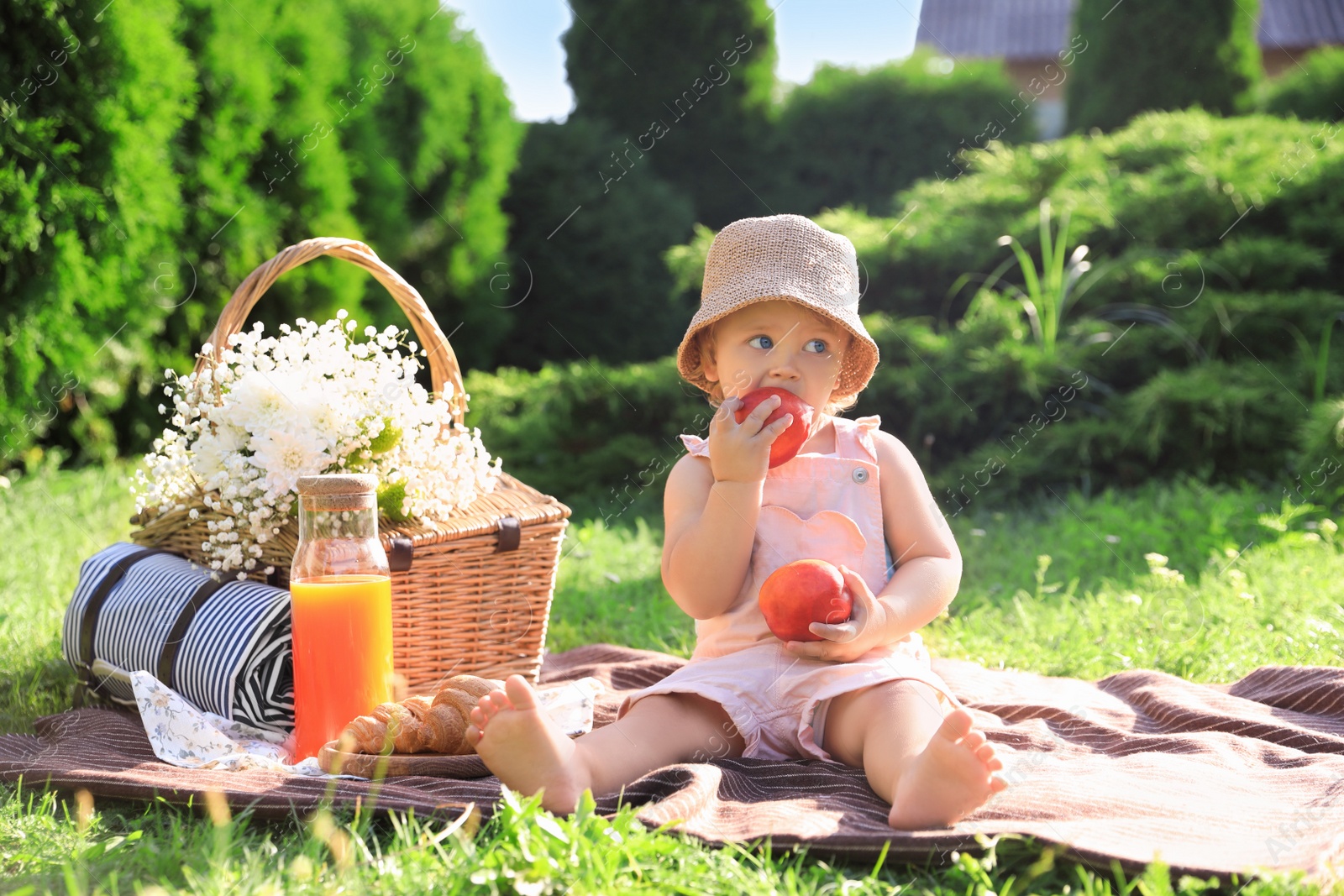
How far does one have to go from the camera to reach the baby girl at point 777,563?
5.95ft

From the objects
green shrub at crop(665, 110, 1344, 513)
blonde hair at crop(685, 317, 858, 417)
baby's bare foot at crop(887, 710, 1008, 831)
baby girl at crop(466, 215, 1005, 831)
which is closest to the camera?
baby's bare foot at crop(887, 710, 1008, 831)

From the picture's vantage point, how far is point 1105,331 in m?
5.33

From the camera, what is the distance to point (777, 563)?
7.04ft

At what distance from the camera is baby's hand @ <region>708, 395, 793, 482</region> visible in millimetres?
1915

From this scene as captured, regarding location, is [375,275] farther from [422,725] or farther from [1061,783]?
[1061,783]

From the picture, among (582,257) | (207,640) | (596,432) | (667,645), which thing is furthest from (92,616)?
(582,257)

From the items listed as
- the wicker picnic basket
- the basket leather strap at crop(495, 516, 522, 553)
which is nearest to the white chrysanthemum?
the wicker picnic basket

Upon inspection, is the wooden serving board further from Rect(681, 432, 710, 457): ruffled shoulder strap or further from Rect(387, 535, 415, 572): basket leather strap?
Rect(681, 432, 710, 457): ruffled shoulder strap

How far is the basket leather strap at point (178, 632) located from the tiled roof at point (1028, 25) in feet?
58.8

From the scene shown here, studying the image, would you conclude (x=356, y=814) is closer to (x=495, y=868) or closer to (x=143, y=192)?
(x=495, y=868)

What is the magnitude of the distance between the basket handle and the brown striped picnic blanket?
836 mm

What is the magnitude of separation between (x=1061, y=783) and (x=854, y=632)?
1.35 feet

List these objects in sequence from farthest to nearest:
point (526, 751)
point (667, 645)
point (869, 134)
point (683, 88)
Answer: point (869, 134), point (683, 88), point (667, 645), point (526, 751)

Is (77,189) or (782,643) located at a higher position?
(77,189)
